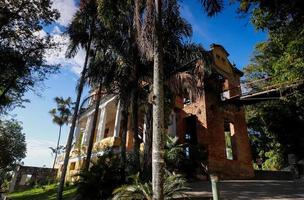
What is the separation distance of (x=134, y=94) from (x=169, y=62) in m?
2.39

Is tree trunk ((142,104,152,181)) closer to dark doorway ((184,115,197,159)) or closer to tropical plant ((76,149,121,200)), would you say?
tropical plant ((76,149,121,200))

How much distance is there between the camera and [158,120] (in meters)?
7.41

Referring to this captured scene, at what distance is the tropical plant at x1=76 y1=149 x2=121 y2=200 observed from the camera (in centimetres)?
1011

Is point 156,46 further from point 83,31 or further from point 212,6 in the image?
point 83,31

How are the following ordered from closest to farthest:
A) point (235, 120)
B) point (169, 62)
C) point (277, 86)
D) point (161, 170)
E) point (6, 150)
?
1. point (161, 170)
2. point (169, 62)
3. point (277, 86)
4. point (235, 120)
5. point (6, 150)

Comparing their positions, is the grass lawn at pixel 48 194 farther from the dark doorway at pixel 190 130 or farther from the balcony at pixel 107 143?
the dark doorway at pixel 190 130

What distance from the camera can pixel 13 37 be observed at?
51.1 feet

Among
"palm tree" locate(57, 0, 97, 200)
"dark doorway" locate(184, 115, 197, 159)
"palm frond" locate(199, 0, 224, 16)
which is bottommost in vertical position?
"dark doorway" locate(184, 115, 197, 159)

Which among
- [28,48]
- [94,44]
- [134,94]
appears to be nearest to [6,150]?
[28,48]

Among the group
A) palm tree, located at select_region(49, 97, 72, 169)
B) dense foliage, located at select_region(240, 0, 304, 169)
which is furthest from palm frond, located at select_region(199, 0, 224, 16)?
palm tree, located at select_region(49, 97, 72, 169)

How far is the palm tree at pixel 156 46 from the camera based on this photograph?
23.3 ft

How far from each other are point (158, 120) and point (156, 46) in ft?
8.78

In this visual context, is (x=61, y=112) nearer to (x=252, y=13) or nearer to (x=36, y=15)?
(x=36, y=15)

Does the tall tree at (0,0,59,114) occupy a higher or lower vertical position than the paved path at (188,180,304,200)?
higher
